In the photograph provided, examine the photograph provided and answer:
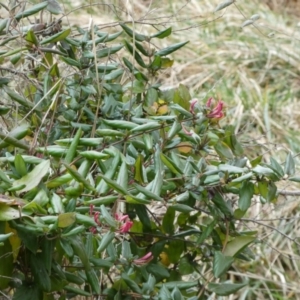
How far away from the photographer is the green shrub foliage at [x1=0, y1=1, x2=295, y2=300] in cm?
105

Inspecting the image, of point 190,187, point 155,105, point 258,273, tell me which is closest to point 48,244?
point 190,187

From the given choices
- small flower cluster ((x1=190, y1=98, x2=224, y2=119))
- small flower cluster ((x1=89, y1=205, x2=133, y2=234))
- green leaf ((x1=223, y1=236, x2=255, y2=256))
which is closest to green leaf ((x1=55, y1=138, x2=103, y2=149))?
small flower cluster ((x1=89, y1=205, x2=133, y2=234))

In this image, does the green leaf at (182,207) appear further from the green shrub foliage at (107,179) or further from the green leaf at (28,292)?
the green leaf at (28,292)

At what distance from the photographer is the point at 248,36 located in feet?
12.9

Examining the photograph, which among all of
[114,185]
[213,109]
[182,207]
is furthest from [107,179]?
[213,109]

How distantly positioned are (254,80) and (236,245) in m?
2.41

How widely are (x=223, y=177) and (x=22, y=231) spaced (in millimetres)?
348

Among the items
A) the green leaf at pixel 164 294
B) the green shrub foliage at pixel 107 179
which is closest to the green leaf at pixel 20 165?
the green shrub foliage at pixel 107 179

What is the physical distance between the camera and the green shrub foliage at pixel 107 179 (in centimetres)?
105

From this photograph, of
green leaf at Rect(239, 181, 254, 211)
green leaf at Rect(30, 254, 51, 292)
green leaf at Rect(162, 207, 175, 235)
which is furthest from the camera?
green leaf at Rect(162, 207, 175, 235)

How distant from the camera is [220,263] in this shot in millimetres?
1241

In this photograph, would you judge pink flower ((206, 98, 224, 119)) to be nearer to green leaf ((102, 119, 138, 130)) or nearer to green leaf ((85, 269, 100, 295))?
green leaf ((102, 119, 138, 130))

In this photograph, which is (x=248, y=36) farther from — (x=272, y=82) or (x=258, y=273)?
(x=258, y=273)

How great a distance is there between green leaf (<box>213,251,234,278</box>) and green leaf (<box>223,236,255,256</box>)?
0.02 metres
